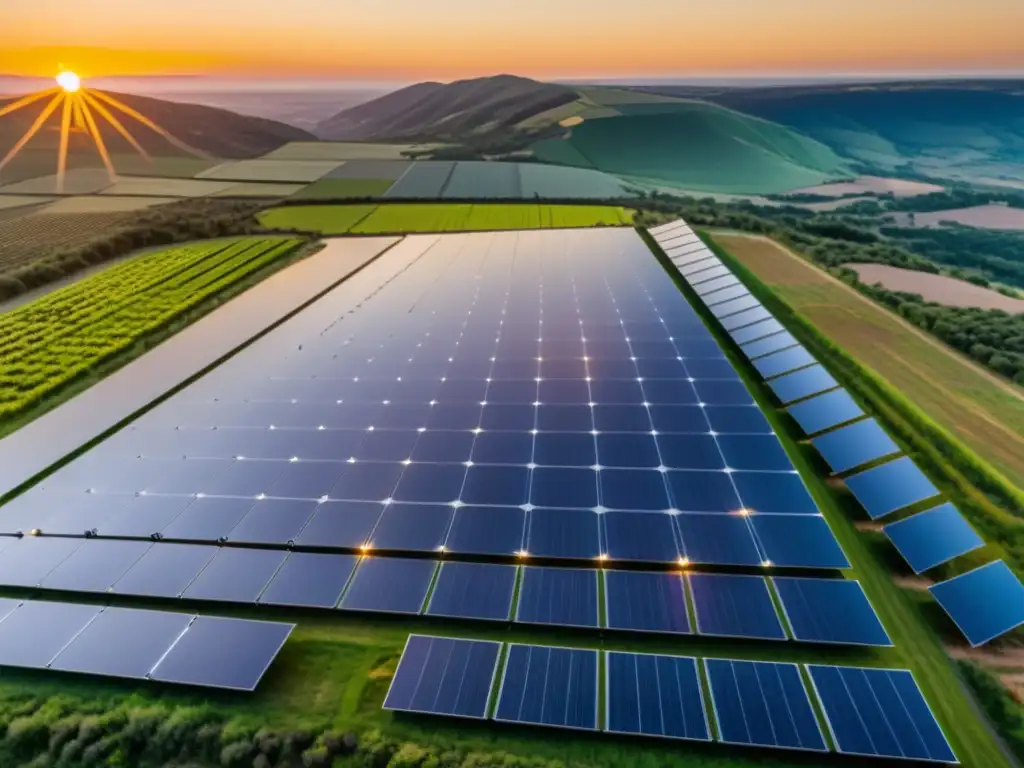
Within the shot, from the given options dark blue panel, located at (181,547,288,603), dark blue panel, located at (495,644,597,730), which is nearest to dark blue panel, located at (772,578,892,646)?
dark blue panel, located at (495,644,597,730)

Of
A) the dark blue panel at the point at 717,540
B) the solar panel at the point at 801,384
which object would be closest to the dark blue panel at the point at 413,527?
the dark blue panel at the point at 717,540

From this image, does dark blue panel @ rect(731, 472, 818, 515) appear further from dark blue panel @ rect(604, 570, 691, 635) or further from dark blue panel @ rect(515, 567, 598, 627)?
dark blue panel @ rect(515, 567, 598, 627)

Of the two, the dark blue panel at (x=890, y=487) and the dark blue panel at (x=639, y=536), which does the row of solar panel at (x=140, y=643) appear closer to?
the dark blue panel at (x=639, y=536)

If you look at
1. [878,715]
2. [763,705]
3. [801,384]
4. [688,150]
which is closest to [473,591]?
[763,705]

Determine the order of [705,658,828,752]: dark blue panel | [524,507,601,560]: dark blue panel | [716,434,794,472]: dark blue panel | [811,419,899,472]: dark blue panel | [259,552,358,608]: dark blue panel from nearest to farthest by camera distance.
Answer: [705,658,828,752]: dark blue panel, [259,552,358,608]: dark blue panel, [524,507,601,560]: dark blue panel, [716,434,794,472]: dark blue panel, [811,419,899,472]: dark blue panel

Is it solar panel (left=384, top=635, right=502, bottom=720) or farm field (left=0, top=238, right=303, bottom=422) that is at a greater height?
farm field (left=0, top=238, right=303, bottom=422)

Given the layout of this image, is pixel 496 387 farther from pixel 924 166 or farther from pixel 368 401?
pixel 924 166

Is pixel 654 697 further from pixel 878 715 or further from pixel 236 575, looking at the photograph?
pixel 236 575

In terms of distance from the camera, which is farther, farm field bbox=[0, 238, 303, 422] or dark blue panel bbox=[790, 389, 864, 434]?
farm field bbox=[0, 238, 303, 422]
